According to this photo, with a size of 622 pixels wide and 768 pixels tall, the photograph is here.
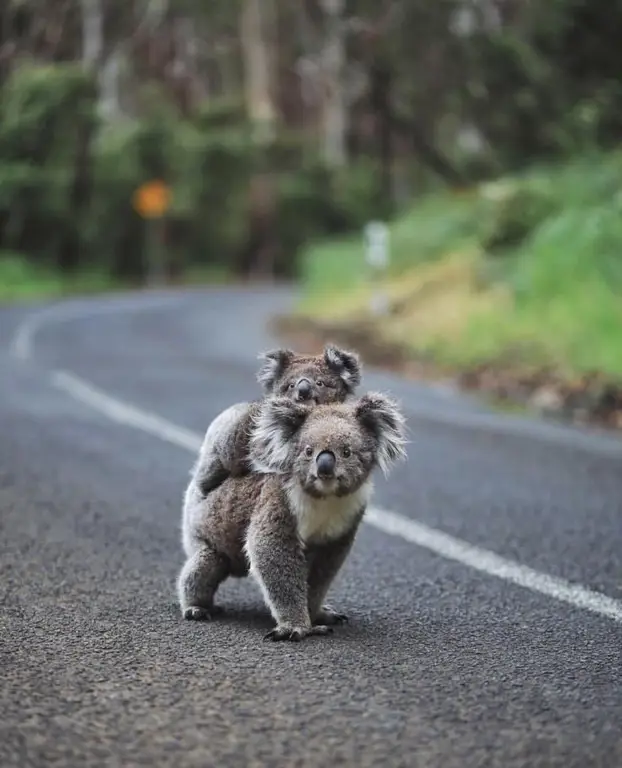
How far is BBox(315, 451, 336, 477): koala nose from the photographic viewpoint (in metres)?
4.35

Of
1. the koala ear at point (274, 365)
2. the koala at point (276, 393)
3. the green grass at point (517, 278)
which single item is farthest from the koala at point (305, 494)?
the green grass at point (517, 278)

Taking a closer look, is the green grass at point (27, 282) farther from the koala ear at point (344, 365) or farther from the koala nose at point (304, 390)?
the koala nose at point (304, 390)

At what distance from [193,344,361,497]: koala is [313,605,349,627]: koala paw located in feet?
1.99

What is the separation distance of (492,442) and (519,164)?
15.9 metres

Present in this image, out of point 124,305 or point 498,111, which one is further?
point 124,305

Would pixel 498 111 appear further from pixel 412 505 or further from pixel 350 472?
pixel 350 472

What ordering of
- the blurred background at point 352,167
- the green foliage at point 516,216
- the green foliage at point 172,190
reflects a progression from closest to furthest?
1. the blurred background at point 352,167
2. the green foliage at point 516,216
3. the green foliage at point 172,190

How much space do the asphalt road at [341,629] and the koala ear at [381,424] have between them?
0.67 m

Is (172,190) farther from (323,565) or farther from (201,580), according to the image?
(323,565)

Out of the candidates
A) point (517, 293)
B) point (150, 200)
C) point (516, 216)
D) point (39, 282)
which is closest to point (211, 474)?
point (517, 293)

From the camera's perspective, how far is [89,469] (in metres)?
8.67

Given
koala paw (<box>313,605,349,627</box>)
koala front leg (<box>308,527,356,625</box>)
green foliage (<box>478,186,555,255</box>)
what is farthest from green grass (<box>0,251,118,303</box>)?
koala front leg (<box>308,527,356,625</box>)

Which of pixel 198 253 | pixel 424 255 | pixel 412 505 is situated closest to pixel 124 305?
pixel 424 255

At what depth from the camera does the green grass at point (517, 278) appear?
1406 centimetres
